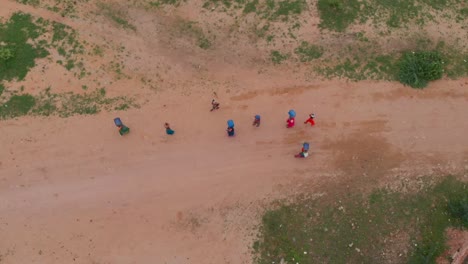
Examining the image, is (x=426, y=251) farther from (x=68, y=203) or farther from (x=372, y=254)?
(x=68, y=203)

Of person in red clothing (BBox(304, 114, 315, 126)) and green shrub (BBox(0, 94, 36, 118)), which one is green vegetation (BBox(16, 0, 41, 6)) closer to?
green shrub (BBox(0, 94, 36, 118))

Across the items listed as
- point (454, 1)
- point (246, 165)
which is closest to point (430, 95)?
point (454, 1)

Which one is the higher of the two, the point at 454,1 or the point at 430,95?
the point at 454,1

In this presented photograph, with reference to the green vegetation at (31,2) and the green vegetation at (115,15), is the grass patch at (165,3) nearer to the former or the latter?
the green vegetation at (115,15)

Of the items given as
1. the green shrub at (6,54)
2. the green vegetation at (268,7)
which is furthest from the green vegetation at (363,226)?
the green shrub at (6,54)

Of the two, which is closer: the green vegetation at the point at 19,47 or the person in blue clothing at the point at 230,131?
the person in blue clothing at the point at 230,131

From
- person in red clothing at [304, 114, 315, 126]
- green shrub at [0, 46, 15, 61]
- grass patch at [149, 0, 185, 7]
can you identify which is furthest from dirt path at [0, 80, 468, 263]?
grass patch at [149, 0, 185, 7]
